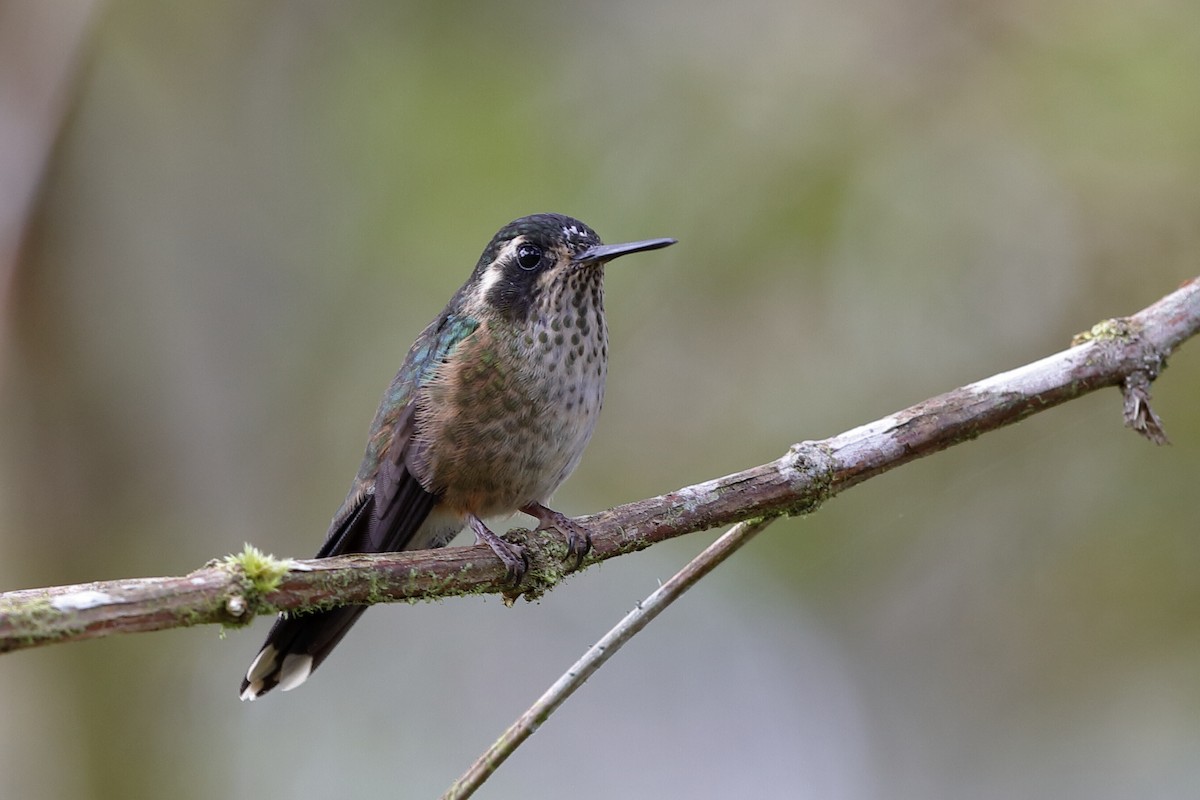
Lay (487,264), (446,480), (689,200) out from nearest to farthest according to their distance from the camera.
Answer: (446,480)
(487,264)
(689,200)

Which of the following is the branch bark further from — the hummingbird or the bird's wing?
the bird's wing

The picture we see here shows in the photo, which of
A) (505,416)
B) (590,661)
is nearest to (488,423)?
(505,416)

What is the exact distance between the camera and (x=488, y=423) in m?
3.95

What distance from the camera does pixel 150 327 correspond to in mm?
7582

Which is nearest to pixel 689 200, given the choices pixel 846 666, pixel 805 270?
pixel 805 270

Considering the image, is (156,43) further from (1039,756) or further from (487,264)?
(1039,756)

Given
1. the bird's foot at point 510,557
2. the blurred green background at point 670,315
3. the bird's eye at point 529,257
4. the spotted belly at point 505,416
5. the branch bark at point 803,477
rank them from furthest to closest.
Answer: the blurred green background at point 670,315
the bird's eye at point 529,257
the spotted belly at point 505,416
the bird's foot at point 510,557
the branch bark at point 803,477

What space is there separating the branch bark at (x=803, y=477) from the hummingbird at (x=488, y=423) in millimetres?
453

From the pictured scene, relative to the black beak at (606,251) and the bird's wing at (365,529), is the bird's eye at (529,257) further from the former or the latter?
the bird's wing at (365,529)

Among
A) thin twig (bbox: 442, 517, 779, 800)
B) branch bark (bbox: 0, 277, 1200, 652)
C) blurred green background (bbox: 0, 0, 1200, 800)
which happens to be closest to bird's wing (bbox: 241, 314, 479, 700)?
branch bark (bbox: 0, 277, 1200, 652)

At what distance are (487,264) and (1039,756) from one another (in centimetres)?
424

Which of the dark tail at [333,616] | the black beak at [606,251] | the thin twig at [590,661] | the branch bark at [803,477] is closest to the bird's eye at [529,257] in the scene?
the black beak at [606,251]

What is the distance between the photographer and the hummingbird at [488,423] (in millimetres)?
3957

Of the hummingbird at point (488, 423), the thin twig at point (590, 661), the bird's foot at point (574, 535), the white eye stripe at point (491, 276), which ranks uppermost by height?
the white eye stripe at point (491, 276)
